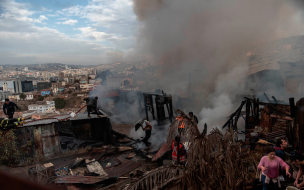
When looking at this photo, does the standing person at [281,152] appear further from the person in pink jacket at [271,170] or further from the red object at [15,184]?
the red object at [15,184]

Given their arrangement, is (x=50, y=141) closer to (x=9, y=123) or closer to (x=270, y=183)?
(x=9, y=123)

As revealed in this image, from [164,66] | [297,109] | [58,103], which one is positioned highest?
[164,66]

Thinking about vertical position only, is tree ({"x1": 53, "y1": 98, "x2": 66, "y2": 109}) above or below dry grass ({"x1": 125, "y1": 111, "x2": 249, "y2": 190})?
below

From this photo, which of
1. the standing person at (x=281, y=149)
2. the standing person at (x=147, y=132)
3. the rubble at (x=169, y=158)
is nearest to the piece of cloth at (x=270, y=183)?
the rubble at (x=169, y=158)

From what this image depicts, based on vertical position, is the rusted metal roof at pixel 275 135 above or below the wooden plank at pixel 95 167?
above

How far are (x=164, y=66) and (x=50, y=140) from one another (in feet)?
65.0

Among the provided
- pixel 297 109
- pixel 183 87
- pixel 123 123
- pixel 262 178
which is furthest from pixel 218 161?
pixel 183 87

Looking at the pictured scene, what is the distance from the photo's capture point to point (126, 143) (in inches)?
374

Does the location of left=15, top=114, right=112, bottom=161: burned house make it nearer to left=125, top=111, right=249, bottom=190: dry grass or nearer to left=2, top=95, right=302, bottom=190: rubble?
left=2, top=95, right=302, bottom=190: rubble

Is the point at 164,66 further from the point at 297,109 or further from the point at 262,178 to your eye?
the point at 262,178

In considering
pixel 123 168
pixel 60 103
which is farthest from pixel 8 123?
pixel 60 103

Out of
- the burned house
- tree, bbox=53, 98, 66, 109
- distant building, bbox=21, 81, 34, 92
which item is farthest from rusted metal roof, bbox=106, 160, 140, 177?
distant building, bbox=21, 81, 34, 92

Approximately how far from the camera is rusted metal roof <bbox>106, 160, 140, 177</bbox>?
6634 millimetres

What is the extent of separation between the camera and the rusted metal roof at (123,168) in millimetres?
6634
